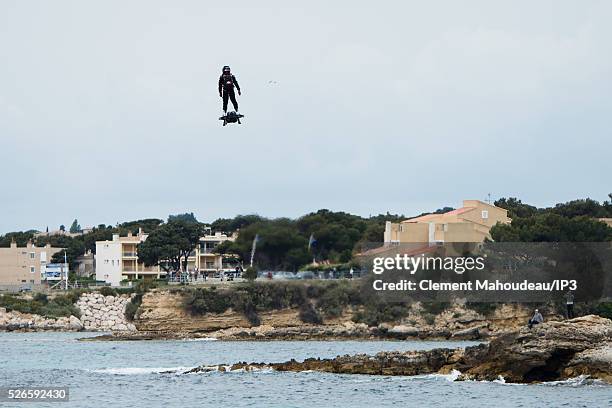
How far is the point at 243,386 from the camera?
1795 inches

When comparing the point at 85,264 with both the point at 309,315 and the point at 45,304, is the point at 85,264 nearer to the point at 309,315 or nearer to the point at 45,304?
the point at 45,304

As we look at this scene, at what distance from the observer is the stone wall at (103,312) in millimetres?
90875

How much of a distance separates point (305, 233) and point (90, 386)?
20.3 meters

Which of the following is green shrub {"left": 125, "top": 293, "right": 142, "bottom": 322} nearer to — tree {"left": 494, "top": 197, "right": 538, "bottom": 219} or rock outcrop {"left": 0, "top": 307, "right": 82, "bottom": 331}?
rock outcrop {"left": 0, "top": 307, "right": 82, "bottom": 331}

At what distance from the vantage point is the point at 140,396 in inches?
1690

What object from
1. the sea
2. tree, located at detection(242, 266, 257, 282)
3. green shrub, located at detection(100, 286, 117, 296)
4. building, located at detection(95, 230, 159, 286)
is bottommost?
the sea

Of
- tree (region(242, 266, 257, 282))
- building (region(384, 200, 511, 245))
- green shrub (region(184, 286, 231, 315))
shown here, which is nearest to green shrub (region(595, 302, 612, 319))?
building (region(384, 200, 511, 245))

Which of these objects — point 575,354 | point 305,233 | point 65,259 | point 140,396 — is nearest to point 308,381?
point 140,396

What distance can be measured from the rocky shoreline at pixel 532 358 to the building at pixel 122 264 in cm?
6776

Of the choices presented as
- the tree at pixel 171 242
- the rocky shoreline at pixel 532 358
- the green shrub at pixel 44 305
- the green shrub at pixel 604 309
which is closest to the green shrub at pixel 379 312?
the green shrub at pixel 604 309

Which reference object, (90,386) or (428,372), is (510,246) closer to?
(428,372)

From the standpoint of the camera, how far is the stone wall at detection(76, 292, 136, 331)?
90.9 meters

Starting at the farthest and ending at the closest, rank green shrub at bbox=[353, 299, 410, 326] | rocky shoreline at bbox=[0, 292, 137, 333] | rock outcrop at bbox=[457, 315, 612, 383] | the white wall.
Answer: the white wall < rocky shoreline at bbox=[0, 292, 137, 333] < green shrub at bbox=[353, 299, 410, 326] < rock outcrop at bbox=[457, 315, 612, 383]

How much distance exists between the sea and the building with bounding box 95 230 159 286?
50.5 m
